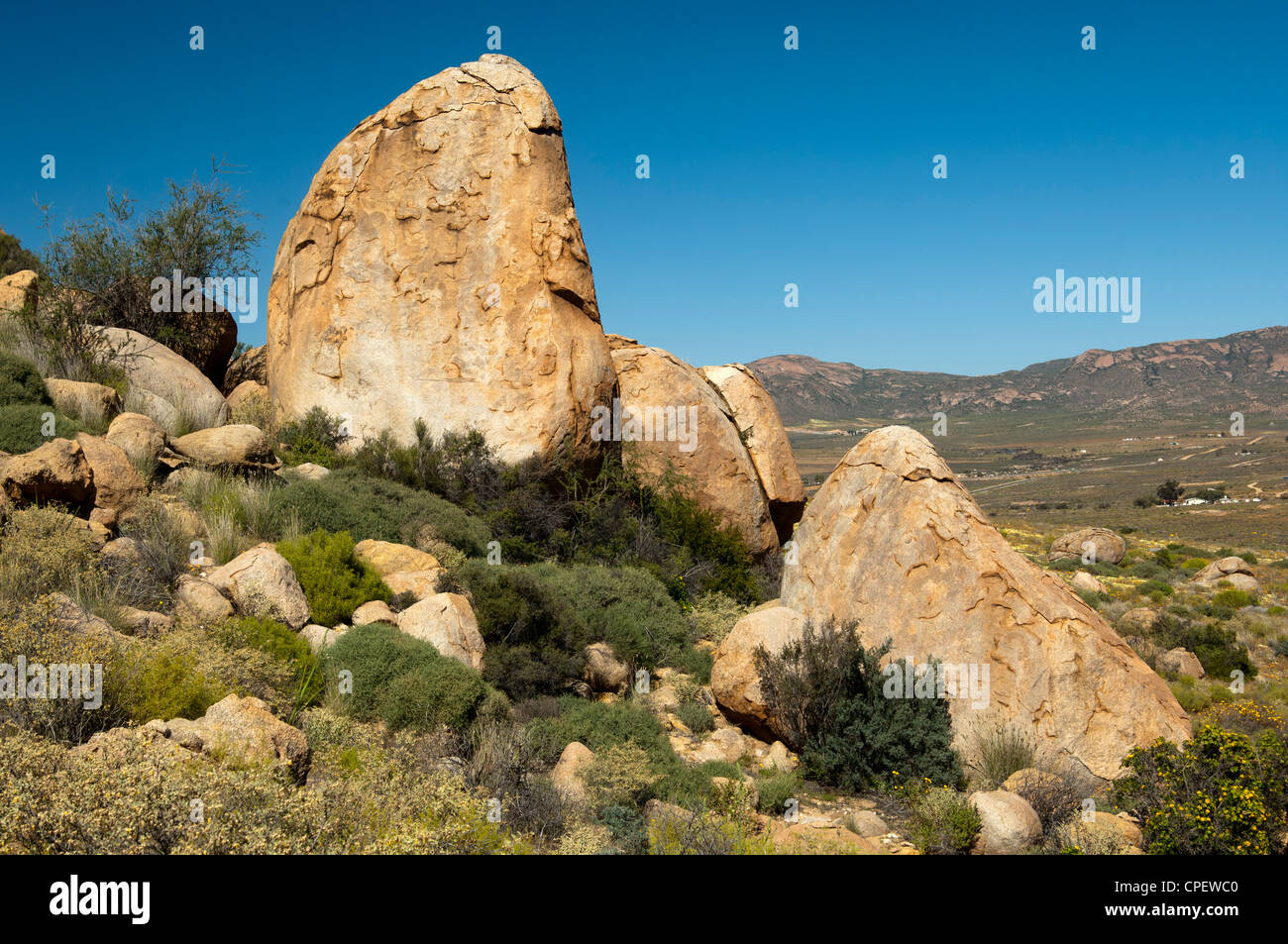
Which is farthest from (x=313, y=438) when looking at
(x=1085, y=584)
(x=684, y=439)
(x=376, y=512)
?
(x=1085, y=584)

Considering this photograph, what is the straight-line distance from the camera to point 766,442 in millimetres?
17781

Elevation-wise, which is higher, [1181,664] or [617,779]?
[617,779]

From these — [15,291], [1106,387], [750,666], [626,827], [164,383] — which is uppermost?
[1106,387]

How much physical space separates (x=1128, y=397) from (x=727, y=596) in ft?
594

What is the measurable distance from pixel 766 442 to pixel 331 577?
441 inches

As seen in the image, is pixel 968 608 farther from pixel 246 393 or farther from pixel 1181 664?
pixel 246 393

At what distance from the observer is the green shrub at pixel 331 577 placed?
8.30m

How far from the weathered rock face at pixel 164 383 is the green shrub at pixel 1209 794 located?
12856 millimetres

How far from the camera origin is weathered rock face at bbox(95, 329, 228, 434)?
39.7 ft

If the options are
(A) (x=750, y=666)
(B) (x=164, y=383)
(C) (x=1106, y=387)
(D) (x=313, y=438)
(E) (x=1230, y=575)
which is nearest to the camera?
(A) (x=750, y=666)

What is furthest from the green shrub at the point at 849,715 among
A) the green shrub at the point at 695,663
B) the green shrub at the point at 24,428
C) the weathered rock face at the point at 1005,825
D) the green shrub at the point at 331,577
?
the green shrub at the point at 24,428
